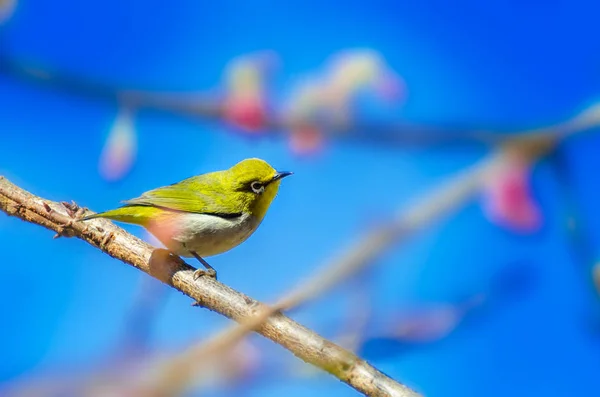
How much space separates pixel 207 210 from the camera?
2.42 meters

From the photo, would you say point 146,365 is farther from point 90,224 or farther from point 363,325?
point 90,224

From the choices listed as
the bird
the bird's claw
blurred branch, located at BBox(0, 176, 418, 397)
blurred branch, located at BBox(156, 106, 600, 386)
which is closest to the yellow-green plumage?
the bird

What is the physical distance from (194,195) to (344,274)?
77.9 inches

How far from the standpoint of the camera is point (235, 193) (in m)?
2.53

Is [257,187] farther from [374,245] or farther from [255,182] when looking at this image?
[374,245]

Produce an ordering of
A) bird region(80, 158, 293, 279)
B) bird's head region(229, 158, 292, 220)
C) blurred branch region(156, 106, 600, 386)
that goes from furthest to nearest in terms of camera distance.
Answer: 1. bird's head region(229, 158, 292, 220)
2. bird region(80, 158, 293, 279)
3. blurred branch region(156, 106, 600, 386)

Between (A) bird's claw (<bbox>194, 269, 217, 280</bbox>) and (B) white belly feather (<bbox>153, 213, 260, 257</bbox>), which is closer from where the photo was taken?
(A) bird's claw (<bbox>194, 269, 217, 280</bbox>)

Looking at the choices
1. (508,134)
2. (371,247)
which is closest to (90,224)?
(508,134)

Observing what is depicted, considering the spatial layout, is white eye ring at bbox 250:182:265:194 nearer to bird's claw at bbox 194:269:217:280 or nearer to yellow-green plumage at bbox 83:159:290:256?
yellow-green plumage at bbox 83:159:290:256

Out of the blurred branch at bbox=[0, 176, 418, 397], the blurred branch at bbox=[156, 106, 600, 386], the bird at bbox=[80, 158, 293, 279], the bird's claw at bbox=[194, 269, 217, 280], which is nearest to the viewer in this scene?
the blurred branch at bbox=[156, 106, 600, 386]

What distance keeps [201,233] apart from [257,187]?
0.37 metres

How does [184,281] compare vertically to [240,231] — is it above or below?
below

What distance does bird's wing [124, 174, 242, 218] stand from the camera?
2.32 metres

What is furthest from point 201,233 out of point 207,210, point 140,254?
point 140,254
